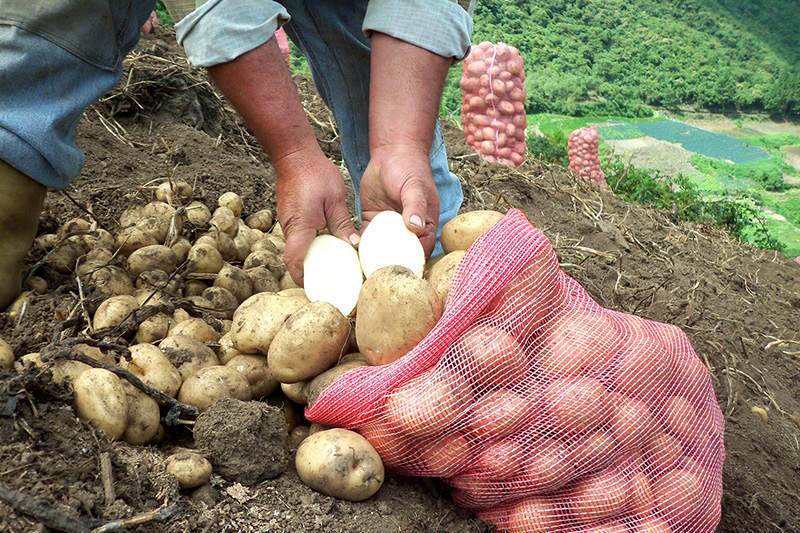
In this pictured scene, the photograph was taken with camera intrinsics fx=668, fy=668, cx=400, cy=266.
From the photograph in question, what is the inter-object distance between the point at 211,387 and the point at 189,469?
283mm

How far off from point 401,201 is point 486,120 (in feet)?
11.8

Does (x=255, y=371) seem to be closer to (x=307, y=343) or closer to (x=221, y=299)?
(x=307, y=343)

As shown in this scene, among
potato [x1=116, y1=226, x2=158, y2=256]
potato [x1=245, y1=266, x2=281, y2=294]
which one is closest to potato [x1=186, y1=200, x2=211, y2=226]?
potato [x1=116, y1=226, x2=158, y2=256]

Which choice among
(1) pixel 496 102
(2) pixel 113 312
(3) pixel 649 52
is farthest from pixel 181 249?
(3) pixel 649 52

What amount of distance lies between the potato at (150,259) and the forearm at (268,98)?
0.56 m

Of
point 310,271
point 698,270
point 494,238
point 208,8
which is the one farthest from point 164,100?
point 698,270

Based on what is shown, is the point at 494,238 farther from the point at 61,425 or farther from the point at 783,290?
the point at 783,290

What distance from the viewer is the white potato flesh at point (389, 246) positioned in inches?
74.5

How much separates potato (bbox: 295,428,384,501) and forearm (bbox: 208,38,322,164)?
90 centimetres

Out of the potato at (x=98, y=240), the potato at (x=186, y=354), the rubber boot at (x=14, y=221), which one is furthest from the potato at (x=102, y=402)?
the potato at (x=98, y=240)

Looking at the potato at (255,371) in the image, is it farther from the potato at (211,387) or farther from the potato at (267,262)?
the potato at (267,262)

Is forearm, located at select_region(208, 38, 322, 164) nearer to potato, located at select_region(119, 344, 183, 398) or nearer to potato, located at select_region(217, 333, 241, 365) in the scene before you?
potato, located at select_region(217, 333, 241, 365)

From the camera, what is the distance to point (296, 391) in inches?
71.2

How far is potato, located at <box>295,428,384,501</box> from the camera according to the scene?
1504 millimetres
